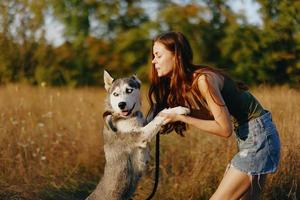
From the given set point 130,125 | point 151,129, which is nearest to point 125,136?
point 130,125

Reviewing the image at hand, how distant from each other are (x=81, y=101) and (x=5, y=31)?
8.04 m

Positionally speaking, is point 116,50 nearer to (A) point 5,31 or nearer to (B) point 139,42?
(B) point 139,42

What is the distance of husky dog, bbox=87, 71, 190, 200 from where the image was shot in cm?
449

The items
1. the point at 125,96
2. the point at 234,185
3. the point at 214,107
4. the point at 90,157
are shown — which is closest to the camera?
the point at 214,107

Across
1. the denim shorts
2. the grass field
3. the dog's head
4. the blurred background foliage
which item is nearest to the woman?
the denim shorts

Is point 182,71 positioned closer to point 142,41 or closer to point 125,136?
point 125,136

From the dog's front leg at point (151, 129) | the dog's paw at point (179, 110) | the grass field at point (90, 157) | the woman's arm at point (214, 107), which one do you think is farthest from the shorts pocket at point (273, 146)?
the grass field at point (90, 157)

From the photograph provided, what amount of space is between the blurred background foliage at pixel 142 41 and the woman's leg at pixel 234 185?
1422 cm

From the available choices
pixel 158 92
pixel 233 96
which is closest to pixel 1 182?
pixel 158 92

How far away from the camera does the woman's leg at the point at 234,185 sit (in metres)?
4.33

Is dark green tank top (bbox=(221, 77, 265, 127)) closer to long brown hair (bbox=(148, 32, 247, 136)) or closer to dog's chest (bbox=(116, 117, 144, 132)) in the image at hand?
long brown hair (bbox=(148, 32, 247, 136))

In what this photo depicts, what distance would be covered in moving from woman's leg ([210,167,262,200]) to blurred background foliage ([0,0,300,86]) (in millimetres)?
14219

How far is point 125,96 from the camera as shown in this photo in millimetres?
4469

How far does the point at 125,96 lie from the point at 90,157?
3467 millimetres
